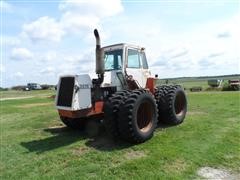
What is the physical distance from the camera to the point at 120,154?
25.0 feet

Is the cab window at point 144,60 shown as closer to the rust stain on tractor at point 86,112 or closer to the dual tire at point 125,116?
the dual tire at point 125,116

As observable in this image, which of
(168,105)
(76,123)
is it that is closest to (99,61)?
(76,123)

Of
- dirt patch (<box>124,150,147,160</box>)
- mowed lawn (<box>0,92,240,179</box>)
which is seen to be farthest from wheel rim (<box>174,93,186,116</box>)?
dirt patch (<box>124,150,147,160</box>)

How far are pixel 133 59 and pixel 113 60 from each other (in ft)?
1.92

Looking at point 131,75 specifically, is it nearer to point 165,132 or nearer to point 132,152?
point 165,132

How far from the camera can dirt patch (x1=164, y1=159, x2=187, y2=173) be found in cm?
670

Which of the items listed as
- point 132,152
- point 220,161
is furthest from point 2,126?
point 220,161

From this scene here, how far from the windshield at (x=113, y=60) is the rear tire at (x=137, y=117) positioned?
4.35 ft

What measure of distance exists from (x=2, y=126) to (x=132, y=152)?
20.8 feet

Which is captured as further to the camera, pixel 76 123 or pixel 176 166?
pixel 76 123

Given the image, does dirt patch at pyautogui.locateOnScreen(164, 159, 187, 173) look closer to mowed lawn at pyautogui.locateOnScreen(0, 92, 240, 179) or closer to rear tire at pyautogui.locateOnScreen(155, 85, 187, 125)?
mowed lawn at pyautogui.locateOnScreen(0, 92, 240, 179)

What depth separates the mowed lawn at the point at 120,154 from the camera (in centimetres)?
669

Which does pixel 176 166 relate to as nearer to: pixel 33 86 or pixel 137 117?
pixel 137 117

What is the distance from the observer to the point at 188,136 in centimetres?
900
